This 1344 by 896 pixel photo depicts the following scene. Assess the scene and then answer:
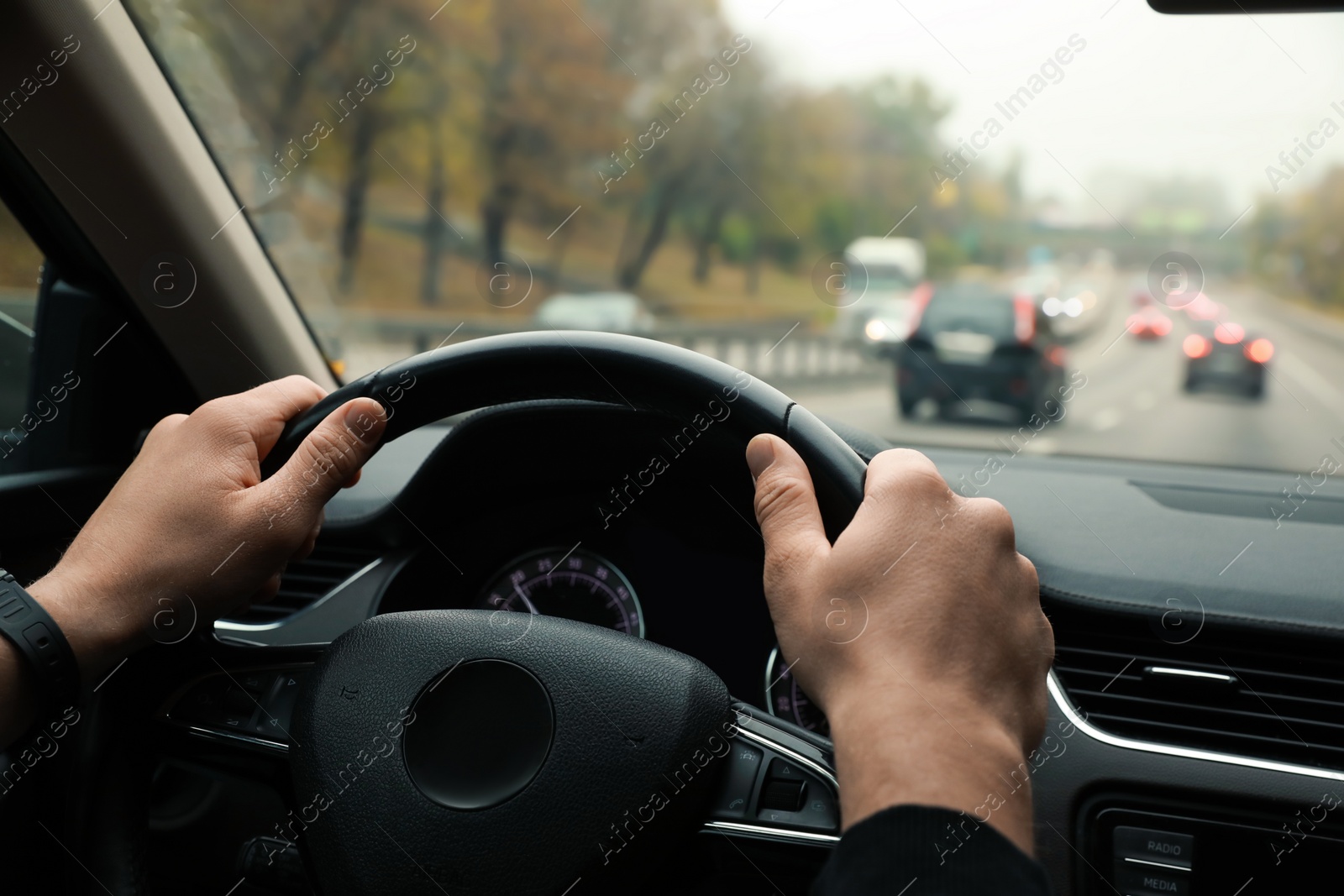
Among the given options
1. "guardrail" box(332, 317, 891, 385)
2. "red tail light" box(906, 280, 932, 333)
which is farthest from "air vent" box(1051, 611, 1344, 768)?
"red tail light" box(906, 280, 932, 333)

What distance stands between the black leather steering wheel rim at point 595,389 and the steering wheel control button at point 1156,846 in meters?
0.85

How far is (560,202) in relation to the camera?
1077 inches

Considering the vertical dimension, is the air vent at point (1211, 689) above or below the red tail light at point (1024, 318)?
above

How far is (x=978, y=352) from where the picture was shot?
9125 mm

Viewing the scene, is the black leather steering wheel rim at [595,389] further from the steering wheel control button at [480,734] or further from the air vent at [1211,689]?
the air vent at [1211,689]

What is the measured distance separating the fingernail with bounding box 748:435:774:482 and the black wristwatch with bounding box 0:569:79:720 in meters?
0.85

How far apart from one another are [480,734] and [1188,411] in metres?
8.70

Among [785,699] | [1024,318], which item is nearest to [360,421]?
[785,699]

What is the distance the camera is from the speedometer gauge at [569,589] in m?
1.92

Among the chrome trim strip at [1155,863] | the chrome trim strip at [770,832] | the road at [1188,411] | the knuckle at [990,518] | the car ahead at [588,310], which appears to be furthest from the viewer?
the car ahead at [588,310]

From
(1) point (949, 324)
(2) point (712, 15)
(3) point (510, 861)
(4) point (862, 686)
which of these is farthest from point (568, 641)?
(2) point (712, 15)

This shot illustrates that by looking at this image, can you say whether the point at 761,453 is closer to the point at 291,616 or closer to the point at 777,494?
the point at 777,494

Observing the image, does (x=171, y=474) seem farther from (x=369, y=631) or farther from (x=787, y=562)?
(x=787, y=562)

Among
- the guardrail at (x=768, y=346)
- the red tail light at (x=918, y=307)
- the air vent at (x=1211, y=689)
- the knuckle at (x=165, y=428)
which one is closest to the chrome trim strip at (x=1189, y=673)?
the air vent at (x=1211, y=689)
